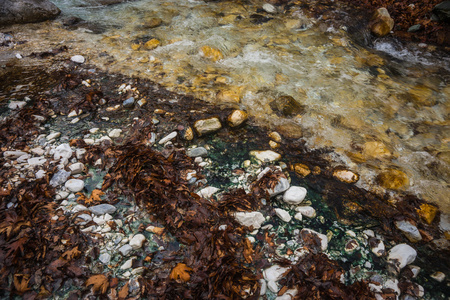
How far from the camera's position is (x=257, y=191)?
9.63 feet

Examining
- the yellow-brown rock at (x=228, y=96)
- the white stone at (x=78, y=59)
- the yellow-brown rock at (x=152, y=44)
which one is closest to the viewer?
the yellow-brown rock at (x=228, y=96)

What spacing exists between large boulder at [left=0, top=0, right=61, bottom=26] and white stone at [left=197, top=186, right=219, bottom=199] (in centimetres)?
670

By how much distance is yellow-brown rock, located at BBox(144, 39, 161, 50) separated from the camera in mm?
5414


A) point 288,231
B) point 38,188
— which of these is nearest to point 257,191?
point 288,231

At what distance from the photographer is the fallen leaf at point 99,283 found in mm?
2076

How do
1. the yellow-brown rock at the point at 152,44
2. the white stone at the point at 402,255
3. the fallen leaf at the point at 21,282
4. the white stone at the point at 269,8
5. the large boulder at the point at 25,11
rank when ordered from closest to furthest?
the fallen leaf at the point at 21,282 → the white stone at the point at 402,255 → the yellow-brown rock at the point at 152,44 → the large boulder at the point at 25,11 → the white stone at the point at 269,8

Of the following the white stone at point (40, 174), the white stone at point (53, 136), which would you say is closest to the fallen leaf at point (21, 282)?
the white stone at point (40, 174)

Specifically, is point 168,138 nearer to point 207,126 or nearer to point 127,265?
point 207,126

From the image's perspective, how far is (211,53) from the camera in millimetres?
5293

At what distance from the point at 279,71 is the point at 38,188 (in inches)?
177

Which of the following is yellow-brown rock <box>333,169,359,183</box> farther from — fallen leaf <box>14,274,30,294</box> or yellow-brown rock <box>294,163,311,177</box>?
fallen leaf <box>14,274,30,294</box>

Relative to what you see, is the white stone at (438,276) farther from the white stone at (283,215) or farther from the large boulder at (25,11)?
the large boulder at (25,11)

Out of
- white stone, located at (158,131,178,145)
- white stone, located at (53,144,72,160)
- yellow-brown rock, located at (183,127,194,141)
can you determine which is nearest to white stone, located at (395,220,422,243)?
yellow-brown rock, located at (183,127,194,141)

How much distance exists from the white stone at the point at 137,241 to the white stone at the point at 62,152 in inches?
61.3
